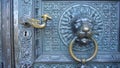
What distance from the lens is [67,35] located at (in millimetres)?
1290

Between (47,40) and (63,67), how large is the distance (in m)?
0.13

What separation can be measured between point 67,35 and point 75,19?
75 mm

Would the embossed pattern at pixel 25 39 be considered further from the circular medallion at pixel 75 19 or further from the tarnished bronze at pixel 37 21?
the circular medallion at pixel 75 19

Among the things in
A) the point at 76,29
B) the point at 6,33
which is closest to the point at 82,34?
the point at 76,29

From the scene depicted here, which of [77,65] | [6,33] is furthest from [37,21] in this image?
[77,65]

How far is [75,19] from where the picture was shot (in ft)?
4.19

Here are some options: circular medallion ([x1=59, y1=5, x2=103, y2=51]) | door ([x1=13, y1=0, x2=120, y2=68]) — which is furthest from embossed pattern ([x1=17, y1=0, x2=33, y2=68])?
circular medallion ([x1=59, y1=5, x2=103, y2=51])

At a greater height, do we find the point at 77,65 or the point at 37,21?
the point at 37,21

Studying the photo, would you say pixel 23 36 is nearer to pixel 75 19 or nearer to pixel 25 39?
pixel 25 39

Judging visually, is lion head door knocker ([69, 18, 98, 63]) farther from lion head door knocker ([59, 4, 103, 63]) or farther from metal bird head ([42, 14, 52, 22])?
metal bird head ([42, 14, 52, 22])

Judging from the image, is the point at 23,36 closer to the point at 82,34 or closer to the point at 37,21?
the point at 37,21

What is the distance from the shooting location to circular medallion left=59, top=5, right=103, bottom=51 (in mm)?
1282

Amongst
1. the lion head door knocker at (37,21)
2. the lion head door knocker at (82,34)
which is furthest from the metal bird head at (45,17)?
the lion head door knocker at (82,34)

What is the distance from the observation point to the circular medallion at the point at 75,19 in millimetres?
1282
